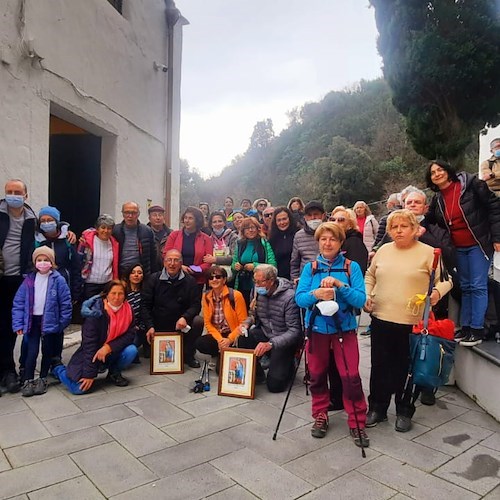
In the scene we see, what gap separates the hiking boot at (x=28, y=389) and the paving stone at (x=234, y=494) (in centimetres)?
232

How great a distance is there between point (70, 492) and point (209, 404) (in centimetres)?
153

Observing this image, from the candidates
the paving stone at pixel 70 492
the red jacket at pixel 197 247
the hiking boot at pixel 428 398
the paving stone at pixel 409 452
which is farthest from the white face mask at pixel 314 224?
the paving stone at pixel 70 492

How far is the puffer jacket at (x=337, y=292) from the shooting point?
3213mm

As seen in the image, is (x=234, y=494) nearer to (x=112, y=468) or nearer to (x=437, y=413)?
(x=112, y=468)

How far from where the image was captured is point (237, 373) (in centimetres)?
413

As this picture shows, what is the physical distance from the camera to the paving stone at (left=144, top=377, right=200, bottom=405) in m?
3.97

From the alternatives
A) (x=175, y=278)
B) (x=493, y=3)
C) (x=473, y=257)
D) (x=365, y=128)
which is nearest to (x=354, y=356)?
(x=473, y=257)

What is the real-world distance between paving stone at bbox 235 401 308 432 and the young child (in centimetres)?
189

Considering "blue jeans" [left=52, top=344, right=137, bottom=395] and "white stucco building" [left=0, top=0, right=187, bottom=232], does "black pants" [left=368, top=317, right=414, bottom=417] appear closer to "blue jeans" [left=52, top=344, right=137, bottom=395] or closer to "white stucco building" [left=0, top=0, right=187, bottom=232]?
"blue jeans" [left=52, top=344, right=137, bottom=395]

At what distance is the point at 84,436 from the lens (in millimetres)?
3203

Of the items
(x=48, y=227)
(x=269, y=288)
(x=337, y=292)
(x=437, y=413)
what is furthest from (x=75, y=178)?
(x=437, y=413)

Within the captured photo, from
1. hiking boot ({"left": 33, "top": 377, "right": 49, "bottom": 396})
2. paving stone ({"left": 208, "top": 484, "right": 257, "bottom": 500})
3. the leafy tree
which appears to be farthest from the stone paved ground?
the leafy tree

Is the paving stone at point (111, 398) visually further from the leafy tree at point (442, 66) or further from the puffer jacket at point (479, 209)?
the leafy tree at point (442, 66)

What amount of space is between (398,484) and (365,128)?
129 feet
